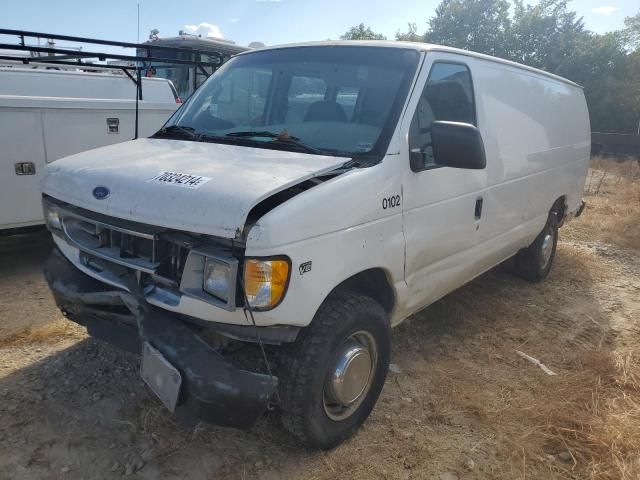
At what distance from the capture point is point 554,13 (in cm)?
3753

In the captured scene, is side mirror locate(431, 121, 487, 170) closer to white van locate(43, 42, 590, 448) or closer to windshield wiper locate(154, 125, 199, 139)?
white van locate(43, 42, 590, 448)

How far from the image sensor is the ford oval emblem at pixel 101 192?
101 inches

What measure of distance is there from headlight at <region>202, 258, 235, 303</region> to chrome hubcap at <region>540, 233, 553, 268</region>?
4234mm

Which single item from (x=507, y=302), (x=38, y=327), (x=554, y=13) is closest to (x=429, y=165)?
(x=507, y=302)

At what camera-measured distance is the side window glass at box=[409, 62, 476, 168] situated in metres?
3.14

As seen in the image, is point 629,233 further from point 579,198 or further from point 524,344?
point 524,344

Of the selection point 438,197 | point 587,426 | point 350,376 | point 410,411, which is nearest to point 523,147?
point 438,197

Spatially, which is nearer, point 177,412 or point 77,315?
point 177,412

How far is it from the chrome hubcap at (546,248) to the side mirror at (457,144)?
3008 mm

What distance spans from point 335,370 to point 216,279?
2.71 feet

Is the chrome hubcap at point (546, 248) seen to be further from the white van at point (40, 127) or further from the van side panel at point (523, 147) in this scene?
the white van at point (40, 127)

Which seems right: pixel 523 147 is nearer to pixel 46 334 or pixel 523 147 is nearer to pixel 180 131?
pixel 180 131

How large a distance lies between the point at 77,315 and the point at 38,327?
1.32 metres

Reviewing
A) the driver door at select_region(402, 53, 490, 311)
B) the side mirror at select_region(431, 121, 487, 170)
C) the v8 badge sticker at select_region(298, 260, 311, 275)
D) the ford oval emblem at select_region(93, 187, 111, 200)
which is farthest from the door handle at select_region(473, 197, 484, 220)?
the ford oval emblem at select_region(93, 187, 111, 200)
